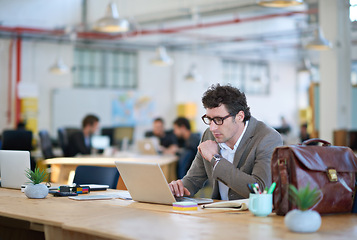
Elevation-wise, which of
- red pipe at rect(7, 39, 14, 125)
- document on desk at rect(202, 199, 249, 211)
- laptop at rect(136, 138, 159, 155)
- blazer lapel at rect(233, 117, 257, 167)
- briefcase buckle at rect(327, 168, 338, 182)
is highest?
red pipe at rect(7, 39, 14, 125)

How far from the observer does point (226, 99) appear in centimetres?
337

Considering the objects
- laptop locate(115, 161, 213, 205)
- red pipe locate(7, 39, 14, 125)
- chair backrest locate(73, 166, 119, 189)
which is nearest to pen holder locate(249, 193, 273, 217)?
laptop locate(115, 161, 213, 205)

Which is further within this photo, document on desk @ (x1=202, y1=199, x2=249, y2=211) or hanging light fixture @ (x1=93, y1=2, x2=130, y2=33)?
hanging light fixture @ (x1=93, y1=2, x2=130, y2=33)

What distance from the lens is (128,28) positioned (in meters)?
6.76

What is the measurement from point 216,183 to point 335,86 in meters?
6.80

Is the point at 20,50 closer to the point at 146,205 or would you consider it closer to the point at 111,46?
the point at 111,46

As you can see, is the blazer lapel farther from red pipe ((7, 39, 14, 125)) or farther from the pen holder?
red pipe ((7, 39, 14, 125))

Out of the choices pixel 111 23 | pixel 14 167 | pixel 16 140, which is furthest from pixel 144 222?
pixel 16 140

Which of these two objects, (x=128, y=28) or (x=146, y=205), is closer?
(x=146, y=205)

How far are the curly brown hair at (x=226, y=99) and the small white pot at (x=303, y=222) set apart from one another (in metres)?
1.32

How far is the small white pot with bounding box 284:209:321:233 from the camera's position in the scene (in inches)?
82.2

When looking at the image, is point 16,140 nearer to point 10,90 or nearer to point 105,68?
point 10,90

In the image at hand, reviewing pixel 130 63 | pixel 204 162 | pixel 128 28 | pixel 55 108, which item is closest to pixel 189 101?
pixel 130 63

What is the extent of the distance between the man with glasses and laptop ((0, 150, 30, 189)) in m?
1.06
